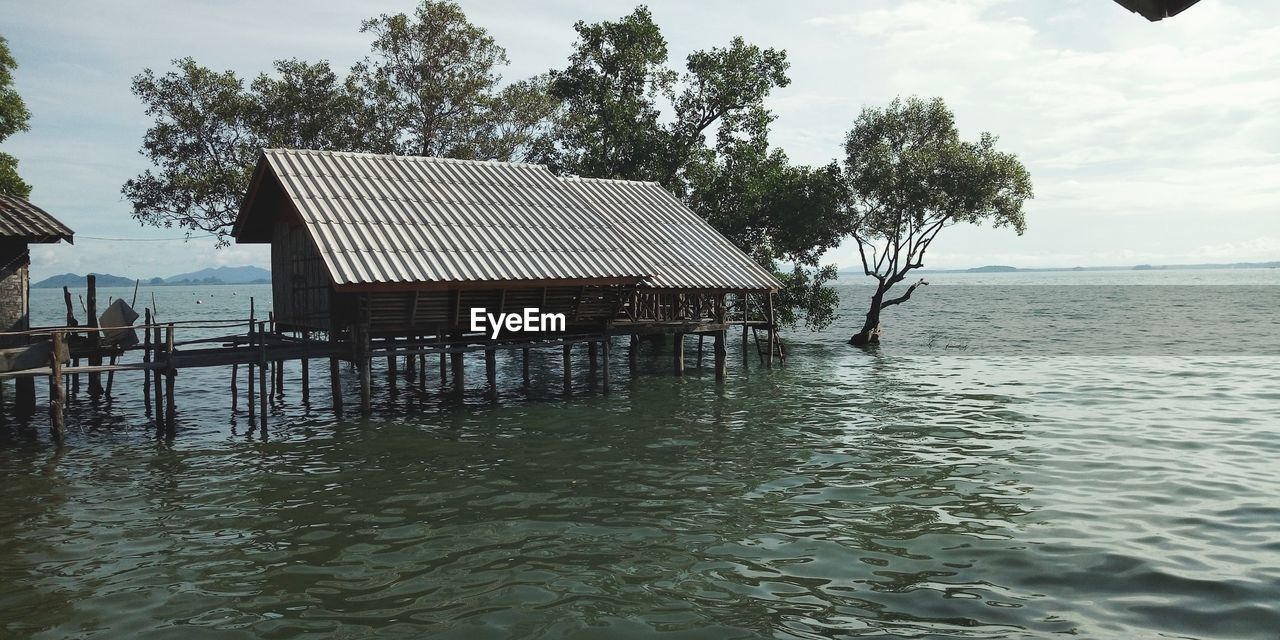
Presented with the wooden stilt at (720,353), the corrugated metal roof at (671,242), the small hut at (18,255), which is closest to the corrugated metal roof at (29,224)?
the small hut at (18,255)

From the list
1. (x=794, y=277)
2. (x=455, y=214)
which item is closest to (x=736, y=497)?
(x=455, y=214)

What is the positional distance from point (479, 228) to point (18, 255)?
34.0ft

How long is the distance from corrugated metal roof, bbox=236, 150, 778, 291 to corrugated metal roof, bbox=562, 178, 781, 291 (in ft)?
0.17

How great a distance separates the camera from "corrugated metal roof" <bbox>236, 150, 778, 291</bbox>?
18.2 m

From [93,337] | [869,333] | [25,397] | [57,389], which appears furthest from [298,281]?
[869,333]

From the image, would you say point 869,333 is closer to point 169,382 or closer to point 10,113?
point 169,382

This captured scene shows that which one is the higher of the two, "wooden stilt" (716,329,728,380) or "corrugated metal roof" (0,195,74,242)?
"corrugated metal roof" (0,195,74,242)

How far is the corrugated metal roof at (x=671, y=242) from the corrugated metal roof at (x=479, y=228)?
2.0 inches

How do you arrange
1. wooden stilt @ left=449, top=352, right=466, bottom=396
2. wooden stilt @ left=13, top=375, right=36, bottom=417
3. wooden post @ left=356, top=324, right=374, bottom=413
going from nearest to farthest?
→ wooden post @ left=356, top=324, right=374, bottom=413
wooden stilt @ left=13, top=375, right=36, bottom=417
wooden stilt @ left=449, top=352, right=466, bottom=396

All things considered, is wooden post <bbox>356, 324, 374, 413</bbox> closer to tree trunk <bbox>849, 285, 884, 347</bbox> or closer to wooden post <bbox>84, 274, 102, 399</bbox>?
wooden post <bbox>84, 274, 102, 399</bbox>

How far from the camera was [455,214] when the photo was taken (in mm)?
20688

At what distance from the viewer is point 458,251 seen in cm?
1912

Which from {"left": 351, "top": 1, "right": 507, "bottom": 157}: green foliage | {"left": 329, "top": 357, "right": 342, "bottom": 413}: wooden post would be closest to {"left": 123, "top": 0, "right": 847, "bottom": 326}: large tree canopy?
{"left": 351, "top": 1, "right": 507, "bottom": 157}: green foliage

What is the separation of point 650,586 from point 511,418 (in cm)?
1097
